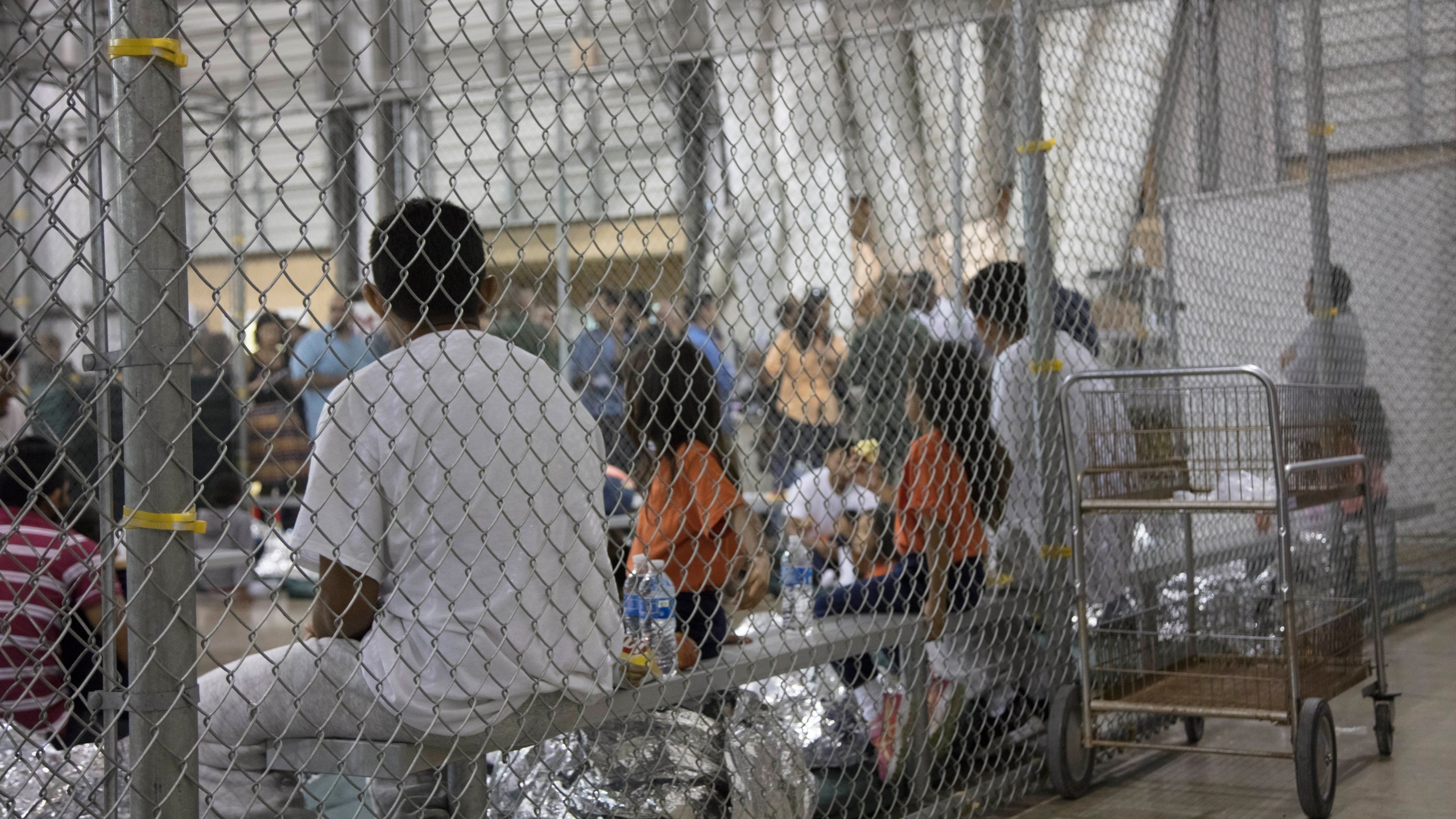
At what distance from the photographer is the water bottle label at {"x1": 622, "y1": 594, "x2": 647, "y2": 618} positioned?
2.97 m

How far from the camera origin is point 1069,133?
5.70 m

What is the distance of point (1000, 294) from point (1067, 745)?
4.44ft

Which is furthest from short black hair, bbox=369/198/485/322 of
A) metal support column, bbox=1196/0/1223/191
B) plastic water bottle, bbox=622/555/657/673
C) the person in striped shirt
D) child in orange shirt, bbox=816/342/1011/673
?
metal support column, bbox=1196/0/1223/191

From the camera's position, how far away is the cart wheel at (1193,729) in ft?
14.0

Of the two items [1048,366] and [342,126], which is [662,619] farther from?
[342,126]

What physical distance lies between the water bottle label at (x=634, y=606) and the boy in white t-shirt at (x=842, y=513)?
124cm

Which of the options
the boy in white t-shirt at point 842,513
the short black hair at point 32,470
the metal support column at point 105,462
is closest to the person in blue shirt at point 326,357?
the boy in white t-shirt at point 842,513

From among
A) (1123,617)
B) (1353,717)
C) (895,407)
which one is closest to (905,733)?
(1123,617)

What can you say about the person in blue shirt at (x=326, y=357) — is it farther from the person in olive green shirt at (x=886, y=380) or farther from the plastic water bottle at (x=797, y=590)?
the plastic water bottle at (x=797, y=590)

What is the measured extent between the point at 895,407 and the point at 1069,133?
147 centimetres

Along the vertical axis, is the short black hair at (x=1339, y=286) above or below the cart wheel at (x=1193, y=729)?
above

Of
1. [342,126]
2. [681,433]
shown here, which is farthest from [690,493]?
[342,126]

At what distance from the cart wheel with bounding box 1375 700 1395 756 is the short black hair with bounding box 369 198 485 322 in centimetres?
311

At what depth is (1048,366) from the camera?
12.8 ft
